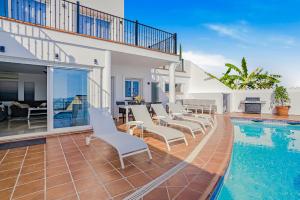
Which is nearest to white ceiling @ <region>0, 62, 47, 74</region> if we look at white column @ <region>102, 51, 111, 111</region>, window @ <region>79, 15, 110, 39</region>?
window @ <region>79, 15, 110, 39</region>

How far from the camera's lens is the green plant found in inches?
485

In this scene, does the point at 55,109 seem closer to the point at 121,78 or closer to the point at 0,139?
the point at 0,139

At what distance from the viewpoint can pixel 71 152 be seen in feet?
14.7

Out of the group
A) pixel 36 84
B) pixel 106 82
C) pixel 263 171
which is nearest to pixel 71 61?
pixel 106 82

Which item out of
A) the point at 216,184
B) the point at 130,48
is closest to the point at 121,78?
the point at 130,48

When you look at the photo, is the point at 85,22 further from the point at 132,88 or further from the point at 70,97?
the point at 70,97

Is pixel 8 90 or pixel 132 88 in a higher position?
pixel 132 88

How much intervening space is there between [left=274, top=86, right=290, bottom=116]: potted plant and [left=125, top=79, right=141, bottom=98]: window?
1085 centimetres

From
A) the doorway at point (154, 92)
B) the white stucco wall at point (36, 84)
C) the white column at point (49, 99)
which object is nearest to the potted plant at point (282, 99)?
the doorway at point (154, 92)

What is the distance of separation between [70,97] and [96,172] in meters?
4.39

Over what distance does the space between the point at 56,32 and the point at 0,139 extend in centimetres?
422

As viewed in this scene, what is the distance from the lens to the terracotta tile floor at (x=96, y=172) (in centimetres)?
264

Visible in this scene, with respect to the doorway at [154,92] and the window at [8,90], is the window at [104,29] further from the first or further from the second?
the window at [8,90]

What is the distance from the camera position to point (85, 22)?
31.2 feet
